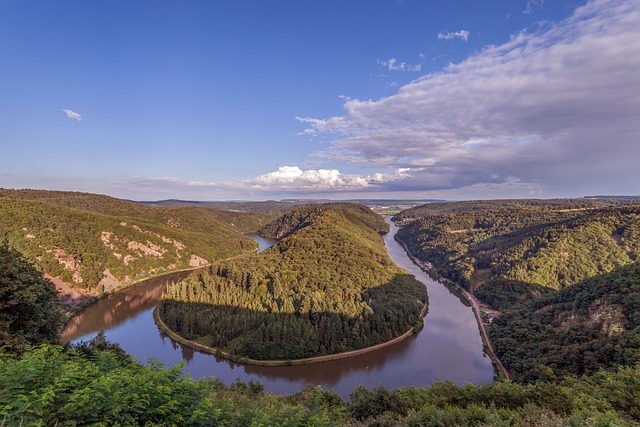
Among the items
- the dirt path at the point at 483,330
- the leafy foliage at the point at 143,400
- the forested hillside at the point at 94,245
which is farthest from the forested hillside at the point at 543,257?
the forested hillside at the point at 94,245

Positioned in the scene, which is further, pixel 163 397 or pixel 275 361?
pixel 275 361

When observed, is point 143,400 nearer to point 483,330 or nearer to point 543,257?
point 483,330

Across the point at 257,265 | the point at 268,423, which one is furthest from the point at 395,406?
the point at 257,265

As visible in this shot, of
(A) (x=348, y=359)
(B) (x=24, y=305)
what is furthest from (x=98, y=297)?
(B) (x=24, y=305)

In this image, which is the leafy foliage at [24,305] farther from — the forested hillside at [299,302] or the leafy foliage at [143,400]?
the forested hillside at [299,302]

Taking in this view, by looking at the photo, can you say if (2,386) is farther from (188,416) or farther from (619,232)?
(619,232)

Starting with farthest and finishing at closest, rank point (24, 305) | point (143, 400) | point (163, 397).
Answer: point (24, 305) < point (163, 397) < point (143, 400)
